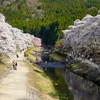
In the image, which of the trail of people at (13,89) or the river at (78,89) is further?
the river at (78,89)

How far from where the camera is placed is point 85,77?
36.9 metres

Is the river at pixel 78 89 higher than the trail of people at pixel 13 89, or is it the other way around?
the trail of people at pixel 13 89

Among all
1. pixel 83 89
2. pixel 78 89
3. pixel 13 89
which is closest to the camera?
pixel 13 89

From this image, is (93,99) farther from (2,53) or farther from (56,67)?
(56,67)

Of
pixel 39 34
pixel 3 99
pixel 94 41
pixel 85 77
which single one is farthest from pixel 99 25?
pixel 39 34

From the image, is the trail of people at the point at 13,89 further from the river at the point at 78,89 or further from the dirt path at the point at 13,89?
the river at the point at 78,89

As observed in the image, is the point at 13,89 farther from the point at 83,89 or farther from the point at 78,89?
the point at 83,89

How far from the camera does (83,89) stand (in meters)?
29.8

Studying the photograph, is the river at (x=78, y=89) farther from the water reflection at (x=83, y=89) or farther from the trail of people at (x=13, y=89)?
the trail of people at (x=13, y=89)

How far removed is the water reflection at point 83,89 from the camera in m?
26.0

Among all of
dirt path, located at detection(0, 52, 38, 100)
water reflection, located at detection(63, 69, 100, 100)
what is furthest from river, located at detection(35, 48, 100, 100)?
dirt path, located at detection(0, 52, 38, 100)

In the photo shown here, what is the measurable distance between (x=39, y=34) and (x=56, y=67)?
319 feet

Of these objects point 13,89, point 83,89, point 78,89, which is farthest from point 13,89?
point 83,89

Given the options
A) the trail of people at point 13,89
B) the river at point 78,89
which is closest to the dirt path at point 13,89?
the trail of people at point 13,89
